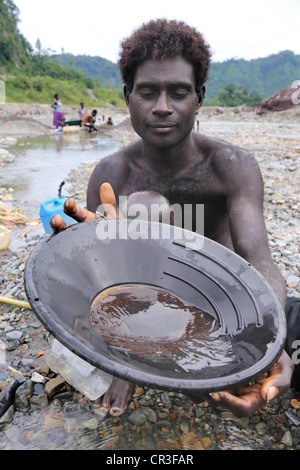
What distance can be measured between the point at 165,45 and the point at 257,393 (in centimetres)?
174

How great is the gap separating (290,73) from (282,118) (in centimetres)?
6165

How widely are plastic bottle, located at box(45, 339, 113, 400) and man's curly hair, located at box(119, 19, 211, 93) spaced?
5.18ft

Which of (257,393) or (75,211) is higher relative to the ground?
(75,211)

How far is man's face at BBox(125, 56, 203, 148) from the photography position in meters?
1.98

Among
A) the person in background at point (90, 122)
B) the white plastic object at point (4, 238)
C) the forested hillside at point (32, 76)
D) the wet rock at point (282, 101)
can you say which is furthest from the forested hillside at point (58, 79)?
the white plastic object at point (4, 238)

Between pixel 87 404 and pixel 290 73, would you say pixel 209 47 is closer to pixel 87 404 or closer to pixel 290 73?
pixel 87 404

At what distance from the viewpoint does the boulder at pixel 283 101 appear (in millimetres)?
21359

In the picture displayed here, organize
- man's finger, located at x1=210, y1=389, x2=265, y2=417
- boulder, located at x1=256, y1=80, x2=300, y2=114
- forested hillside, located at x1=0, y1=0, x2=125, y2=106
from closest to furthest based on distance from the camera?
1. man's finger, located at x1=210, y1=389, x2=265, y2=417
2. boulder, located at x1=256, y1=80, x2=300, y2=114
3. forested hillside, located at x1=0, y1=0, x2=125, y2=106

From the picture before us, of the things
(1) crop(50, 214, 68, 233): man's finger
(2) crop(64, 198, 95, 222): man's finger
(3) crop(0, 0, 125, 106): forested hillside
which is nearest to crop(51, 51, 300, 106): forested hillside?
(3) crop(0, 0, 125, 106): forested hillside

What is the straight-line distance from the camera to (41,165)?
28.8 feet

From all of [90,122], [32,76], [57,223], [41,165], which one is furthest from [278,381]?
[32,76]

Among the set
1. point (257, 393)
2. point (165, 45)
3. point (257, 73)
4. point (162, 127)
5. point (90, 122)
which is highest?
point (257, 73)

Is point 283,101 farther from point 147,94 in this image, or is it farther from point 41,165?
point 147,94

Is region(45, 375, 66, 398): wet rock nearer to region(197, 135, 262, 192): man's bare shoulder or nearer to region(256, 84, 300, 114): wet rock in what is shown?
region(197, 135, 262, 192): man's bare shoulder
